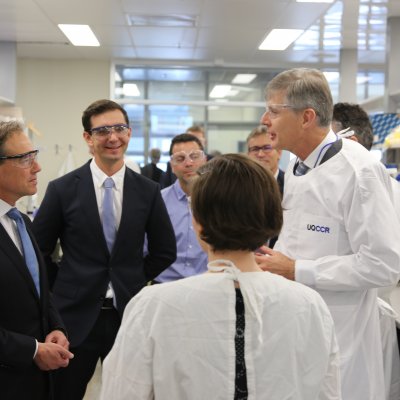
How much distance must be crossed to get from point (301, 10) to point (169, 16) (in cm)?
155

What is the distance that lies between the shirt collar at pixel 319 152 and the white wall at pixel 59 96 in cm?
807

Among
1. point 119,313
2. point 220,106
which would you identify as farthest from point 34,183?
point 220,106

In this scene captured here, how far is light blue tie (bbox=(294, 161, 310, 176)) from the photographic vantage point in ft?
6.23

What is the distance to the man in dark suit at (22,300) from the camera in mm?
1719

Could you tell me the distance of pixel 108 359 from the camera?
44.5 inches

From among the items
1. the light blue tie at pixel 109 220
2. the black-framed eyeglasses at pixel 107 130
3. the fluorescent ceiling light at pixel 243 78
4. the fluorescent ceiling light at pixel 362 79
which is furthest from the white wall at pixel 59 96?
the light blue tie at pixel 109 220

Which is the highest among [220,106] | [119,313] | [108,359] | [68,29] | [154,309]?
[68,29]

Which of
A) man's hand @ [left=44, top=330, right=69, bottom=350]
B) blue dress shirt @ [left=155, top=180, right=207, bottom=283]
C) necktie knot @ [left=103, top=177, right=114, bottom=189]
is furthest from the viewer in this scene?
blue dress shirt @ [left=155, top=180, right=207, bottom=283]

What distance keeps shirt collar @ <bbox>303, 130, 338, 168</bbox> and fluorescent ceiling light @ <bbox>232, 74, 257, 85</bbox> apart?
8.34m

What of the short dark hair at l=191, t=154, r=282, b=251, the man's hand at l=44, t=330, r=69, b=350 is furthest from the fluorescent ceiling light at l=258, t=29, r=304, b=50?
the short dark hair at l=191, t=154, r=282, b=251

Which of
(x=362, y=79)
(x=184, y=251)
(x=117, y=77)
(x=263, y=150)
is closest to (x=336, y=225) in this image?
(x=184, y=251)

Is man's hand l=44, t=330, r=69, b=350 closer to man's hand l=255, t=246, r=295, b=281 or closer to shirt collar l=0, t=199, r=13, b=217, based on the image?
shirt collar l=0, t=199, r=13, b=217

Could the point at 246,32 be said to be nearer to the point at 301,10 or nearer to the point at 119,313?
the point at 301,10

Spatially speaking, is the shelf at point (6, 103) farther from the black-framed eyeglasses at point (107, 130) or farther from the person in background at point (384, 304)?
the person in background at point (384, 304)
